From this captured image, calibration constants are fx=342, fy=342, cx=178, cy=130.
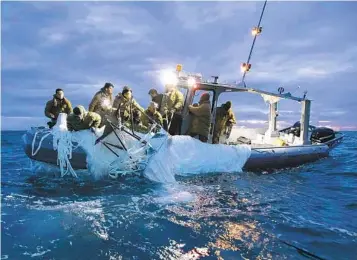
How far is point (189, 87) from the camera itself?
10.7 metres

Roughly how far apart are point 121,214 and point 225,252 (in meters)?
2.11

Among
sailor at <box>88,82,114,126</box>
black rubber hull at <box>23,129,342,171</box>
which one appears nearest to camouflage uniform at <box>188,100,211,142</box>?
black rubber hull at <box>23,129,342,171</box>

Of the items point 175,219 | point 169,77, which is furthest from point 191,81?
point 175,219

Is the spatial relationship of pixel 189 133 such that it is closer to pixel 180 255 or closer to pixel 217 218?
pixel 217 218

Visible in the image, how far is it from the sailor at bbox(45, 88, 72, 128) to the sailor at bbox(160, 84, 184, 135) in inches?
110

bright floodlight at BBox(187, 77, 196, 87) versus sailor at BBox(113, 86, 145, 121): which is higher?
bright floodlight at BBox(187, 77, 196, 87)

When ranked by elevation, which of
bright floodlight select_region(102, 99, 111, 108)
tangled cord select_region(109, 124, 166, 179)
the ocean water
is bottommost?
the ocean water

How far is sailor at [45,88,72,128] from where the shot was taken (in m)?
9.55

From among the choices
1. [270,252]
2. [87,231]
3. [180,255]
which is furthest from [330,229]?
[87,231]

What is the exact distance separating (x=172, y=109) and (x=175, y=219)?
17.0 feet

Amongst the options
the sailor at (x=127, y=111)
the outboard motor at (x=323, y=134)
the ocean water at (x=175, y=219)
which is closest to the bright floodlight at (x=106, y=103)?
the sailor at (x=127, y=111)

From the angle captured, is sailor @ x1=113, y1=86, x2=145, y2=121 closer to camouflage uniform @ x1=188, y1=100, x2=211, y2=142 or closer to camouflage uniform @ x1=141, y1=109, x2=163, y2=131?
camouflage uniform @ x1=141, y1=109, x2=163, y2=131

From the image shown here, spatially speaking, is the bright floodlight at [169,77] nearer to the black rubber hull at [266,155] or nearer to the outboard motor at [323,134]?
the black rubber hull at [266,155]

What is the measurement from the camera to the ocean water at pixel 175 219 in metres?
4.52
